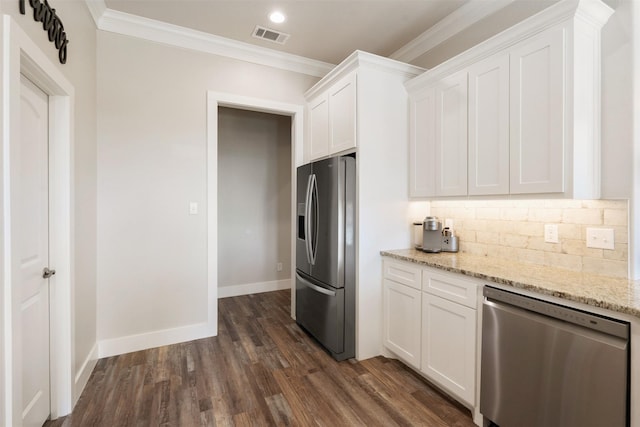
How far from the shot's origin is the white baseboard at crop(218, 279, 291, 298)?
4501 millimetres

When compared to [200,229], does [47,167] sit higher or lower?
higher

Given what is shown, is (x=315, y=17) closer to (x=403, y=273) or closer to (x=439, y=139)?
(x=439, y=139)

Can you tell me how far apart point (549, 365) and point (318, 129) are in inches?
102

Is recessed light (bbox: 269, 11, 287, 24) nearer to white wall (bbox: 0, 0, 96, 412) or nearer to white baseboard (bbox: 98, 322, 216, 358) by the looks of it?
white wall (bbox: 0, 0, 96, 412)

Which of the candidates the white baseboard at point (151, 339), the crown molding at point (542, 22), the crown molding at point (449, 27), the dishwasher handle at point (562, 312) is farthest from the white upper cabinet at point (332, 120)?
the white baseboard at point (151, 339)

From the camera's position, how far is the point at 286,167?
4859 mm

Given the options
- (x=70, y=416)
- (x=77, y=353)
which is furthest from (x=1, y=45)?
(x=70, y=416)

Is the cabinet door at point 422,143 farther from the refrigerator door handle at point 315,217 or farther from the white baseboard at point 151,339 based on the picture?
the white baseboard at point 151,339

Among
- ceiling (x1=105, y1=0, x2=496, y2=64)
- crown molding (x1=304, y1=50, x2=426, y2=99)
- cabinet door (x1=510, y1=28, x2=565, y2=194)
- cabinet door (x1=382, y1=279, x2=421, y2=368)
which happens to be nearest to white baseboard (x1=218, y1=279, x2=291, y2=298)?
cabinet door (x1=382, y1=279, x2=421, y2=368)

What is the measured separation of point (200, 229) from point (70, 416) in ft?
5.26

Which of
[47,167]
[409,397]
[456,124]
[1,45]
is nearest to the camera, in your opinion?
[1,45]

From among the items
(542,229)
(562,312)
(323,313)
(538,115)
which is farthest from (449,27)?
(323,313)

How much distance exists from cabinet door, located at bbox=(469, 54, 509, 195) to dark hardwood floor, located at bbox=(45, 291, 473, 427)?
4.92ft

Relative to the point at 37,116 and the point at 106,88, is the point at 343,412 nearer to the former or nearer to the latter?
the point at 37,116
